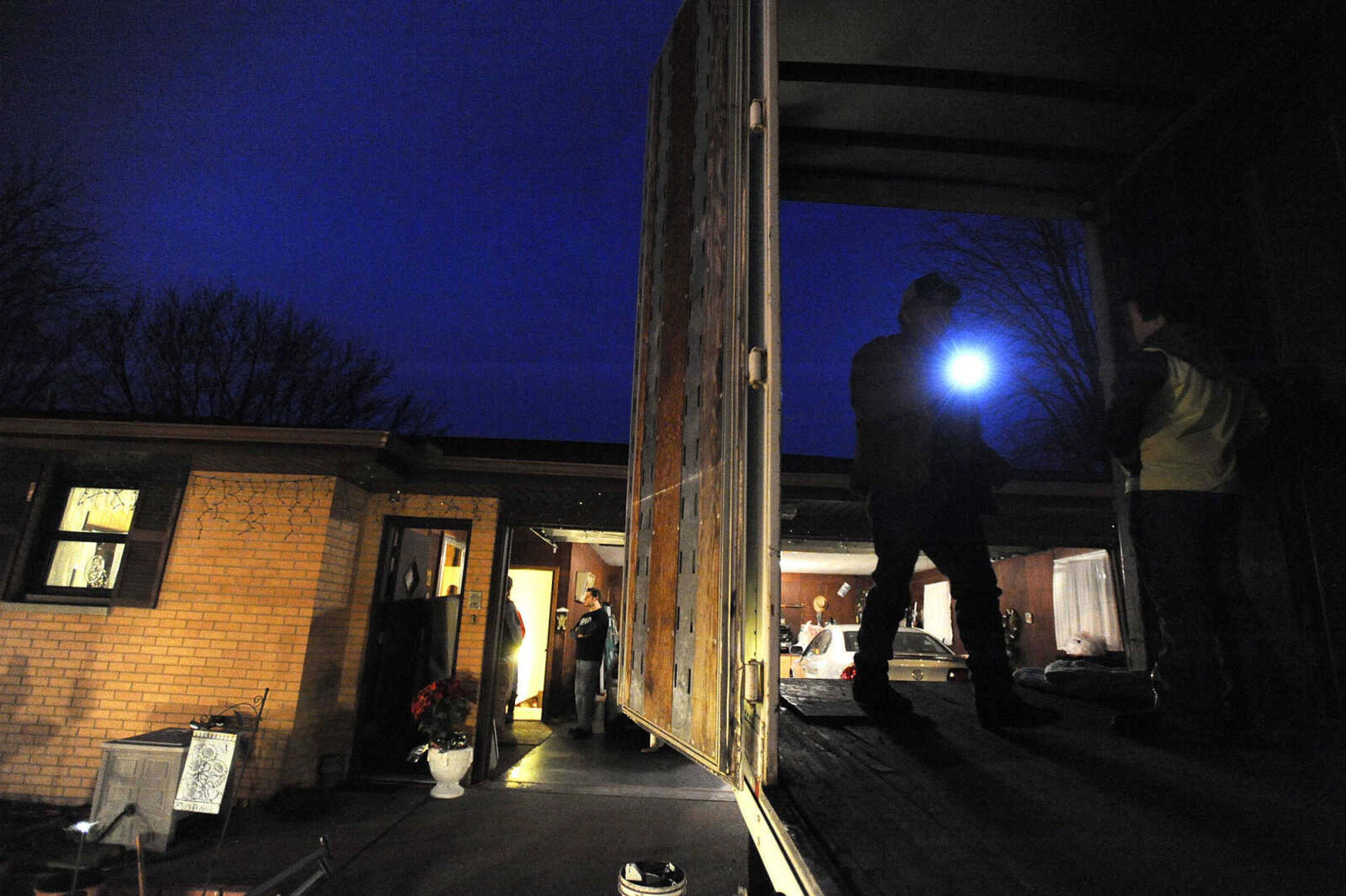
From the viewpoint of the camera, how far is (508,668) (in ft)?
31.1

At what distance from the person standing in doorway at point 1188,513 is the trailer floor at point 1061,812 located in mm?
172

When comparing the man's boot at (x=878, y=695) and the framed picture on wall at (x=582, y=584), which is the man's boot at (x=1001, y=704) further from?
the framed picture on wall at (x=582, y=584)

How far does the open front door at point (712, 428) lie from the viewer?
155cm

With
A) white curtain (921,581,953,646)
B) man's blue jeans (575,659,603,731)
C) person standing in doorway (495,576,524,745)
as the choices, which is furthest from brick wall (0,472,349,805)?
white curtain (921,581,953,646)

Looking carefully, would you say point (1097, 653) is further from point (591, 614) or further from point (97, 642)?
point (97, 642)

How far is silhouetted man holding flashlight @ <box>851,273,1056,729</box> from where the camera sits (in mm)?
2506

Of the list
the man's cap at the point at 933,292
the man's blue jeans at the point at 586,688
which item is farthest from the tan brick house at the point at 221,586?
the man's cap at the point at 933,292

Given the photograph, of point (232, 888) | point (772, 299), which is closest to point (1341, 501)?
point (772, 299)

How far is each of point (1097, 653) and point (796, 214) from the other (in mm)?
52810

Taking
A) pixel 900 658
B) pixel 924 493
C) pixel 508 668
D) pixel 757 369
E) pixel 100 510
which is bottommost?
pixel 508 668

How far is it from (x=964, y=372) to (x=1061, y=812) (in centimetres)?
176

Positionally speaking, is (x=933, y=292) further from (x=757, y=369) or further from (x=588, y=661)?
(x=588, y=661)

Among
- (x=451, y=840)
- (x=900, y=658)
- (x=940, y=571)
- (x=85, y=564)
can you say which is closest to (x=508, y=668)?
(x=451, y=840)

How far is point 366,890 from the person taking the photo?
4.79m
